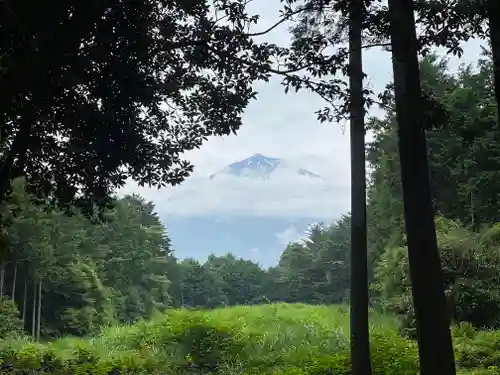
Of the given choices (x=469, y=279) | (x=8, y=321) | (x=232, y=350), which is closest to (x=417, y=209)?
(x=232, y=350)

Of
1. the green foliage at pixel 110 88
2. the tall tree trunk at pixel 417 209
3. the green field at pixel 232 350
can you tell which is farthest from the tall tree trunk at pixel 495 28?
the green field at pixel 232 350

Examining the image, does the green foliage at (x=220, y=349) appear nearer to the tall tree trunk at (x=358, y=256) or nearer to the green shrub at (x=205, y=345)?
the green shrub at (x=205, y=345)

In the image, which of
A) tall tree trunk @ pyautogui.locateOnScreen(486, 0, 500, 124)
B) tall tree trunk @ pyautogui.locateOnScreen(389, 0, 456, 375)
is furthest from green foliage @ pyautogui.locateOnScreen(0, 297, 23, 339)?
tall tree trunk @ pyautogui.locateOnScreen(486, 0, 500, 124)

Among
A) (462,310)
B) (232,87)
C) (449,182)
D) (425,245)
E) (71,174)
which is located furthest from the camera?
(449,182)

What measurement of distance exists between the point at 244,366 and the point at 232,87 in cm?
709

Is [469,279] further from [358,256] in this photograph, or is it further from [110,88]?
[110,88]

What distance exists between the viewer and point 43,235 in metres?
25.3

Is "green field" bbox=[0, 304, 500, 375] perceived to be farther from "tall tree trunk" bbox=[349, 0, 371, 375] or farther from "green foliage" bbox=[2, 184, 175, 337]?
"green foliage" bbox=[2, 184, 175, 337]

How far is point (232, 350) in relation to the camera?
36.9ft

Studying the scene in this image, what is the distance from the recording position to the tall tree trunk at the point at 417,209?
3855mm

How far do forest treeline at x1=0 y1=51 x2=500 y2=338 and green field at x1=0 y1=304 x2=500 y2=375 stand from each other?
7.49ft

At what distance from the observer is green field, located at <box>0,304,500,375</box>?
886 cm

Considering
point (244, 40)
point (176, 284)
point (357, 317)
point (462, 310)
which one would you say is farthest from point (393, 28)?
point (176, 284)

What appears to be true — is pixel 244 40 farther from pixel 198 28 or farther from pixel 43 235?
pixel 43 235
